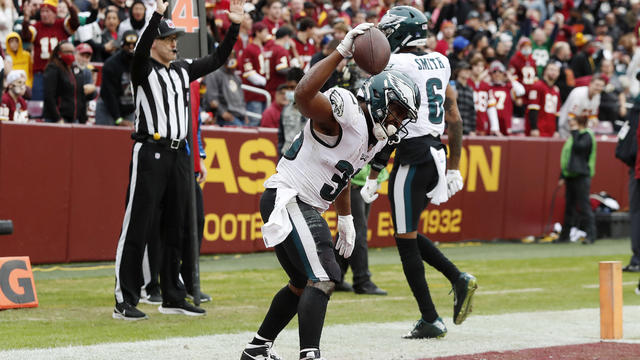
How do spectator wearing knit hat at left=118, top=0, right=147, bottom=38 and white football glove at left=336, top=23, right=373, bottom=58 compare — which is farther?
spectator wearing knit hat at left=118, top=0, right=147, bottom=38

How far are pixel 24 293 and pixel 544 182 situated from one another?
1090 cm

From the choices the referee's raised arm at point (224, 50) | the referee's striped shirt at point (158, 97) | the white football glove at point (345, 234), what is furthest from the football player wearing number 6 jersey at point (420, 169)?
the referee's striped shirt at point (158, 97)

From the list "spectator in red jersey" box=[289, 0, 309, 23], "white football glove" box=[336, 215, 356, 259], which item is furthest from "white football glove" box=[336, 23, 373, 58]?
"spectator in red jersey" box=[289, 0, 309, 23]

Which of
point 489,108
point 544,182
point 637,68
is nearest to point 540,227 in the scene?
point 544,182

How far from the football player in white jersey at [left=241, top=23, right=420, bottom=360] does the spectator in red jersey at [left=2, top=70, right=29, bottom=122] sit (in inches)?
277

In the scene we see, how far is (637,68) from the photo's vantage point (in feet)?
40.5

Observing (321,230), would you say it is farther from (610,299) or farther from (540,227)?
(540,227)

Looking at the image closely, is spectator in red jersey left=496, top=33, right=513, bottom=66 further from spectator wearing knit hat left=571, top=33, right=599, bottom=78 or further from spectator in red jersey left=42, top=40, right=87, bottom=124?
spectator in red jersey left=42, top=40, right=87, bottom=124

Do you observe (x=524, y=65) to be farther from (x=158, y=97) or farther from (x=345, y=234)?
(x=345, y=234)

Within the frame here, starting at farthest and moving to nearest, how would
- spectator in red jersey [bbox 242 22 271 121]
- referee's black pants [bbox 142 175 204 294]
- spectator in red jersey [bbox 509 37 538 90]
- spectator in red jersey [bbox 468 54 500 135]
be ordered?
1. spectator in red jersey [bbox 509 37 538 90]
2. spectator in red jersey [bbox 468 54 500 135]
3. spectator in red jersey [bbox 242 22 271 121]
4. referee's black pants [bbox 142 175 204 294]

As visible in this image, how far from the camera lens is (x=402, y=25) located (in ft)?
24.3

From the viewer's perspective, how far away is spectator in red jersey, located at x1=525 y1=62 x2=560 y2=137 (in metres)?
19.1

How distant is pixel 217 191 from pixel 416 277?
593cm

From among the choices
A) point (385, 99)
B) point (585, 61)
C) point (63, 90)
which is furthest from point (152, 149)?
point (585, 61)
